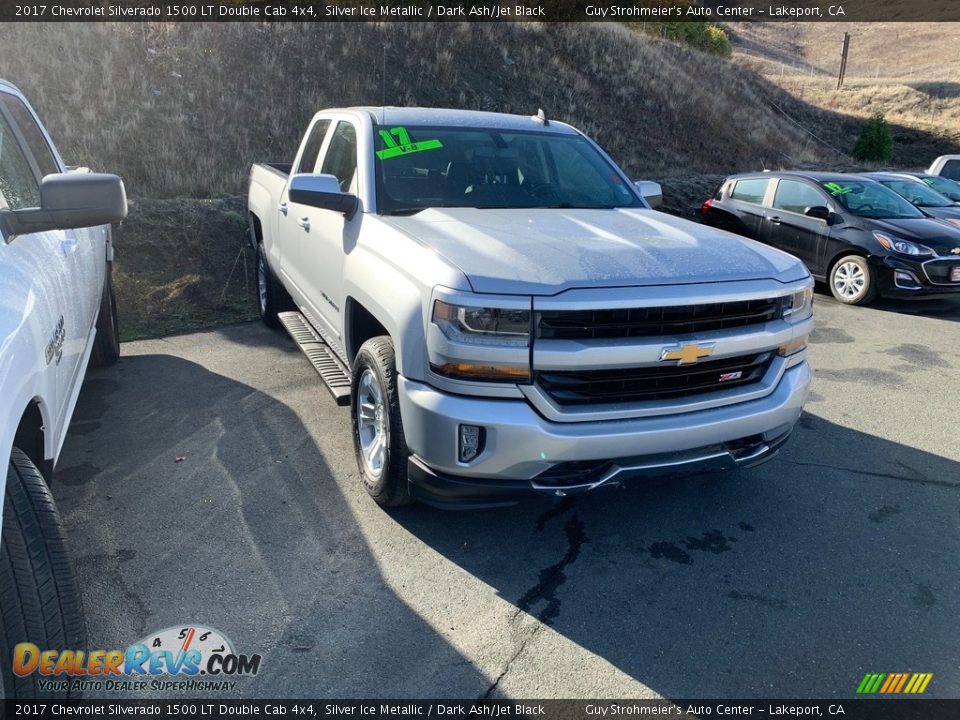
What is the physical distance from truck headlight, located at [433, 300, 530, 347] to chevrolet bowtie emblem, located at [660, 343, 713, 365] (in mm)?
613

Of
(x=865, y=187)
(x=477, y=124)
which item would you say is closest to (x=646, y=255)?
(x=477, y=124)

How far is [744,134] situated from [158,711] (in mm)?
25811

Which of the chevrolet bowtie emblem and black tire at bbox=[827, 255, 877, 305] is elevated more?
the chevrolet bowtie emblem

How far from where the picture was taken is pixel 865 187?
1005 cm

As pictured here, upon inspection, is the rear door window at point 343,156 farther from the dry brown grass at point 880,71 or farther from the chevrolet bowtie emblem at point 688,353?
the dry brown grass at point 880,71

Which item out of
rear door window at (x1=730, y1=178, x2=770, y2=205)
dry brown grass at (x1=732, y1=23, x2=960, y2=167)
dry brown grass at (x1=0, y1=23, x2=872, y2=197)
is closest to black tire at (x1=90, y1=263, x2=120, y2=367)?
dry brown grass at (x1=0, y1=23, x2=872, y2=197)

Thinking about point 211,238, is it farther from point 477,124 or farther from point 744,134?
point 744,134

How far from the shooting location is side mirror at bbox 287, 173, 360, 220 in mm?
3963

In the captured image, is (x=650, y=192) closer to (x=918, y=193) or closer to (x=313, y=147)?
(x=313, y=147)

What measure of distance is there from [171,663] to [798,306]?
315 centimetres

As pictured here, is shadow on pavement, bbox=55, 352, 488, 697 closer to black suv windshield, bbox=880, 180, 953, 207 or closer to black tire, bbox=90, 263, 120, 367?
black tire, bbox=90, 263, 120, 367

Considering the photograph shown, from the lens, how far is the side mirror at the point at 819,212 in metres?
9.55

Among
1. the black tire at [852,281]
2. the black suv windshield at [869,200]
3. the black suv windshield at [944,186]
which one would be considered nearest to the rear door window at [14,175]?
the black tire at [852,281]

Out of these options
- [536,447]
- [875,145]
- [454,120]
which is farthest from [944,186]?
[875,145]
